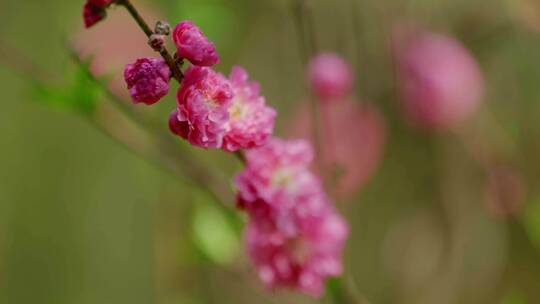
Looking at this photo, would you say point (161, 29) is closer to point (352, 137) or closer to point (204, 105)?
point (204, 105)

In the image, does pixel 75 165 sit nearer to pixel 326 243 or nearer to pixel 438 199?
pixel 438 199

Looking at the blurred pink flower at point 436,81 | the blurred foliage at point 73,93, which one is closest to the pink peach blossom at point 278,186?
the blurred foliage at point 73,93

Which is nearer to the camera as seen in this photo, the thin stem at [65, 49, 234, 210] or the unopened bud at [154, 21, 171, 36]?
the unopened bud at [154, 21, 171, 36]

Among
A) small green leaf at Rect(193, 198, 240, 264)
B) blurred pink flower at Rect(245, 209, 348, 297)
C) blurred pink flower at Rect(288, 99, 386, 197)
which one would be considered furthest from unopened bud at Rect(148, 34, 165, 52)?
blurred pink flower at Rect(288, 99, 386, 197)

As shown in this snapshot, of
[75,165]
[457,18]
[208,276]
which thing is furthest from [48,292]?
[457,18]

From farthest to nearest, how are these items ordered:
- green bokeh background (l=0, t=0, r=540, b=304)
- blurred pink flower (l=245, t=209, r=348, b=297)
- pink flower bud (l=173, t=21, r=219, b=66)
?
1. green bokeh background (l=0, t=0, r=540, b=304)
2. blurred pink flower (l=245, t=209, r=348, b=297)
3. pink flower bud (l=173, t=21, r=219, b=66)

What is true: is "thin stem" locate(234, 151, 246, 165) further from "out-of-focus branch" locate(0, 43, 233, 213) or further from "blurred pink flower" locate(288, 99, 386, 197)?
"blurred pink flower" locate(288, 99, 386, 197)

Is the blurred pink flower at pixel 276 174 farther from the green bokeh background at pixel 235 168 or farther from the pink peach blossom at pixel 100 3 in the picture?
the green bokeh background at pixel 235 168

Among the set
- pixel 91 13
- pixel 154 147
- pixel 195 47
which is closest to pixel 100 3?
pixel 91 13
